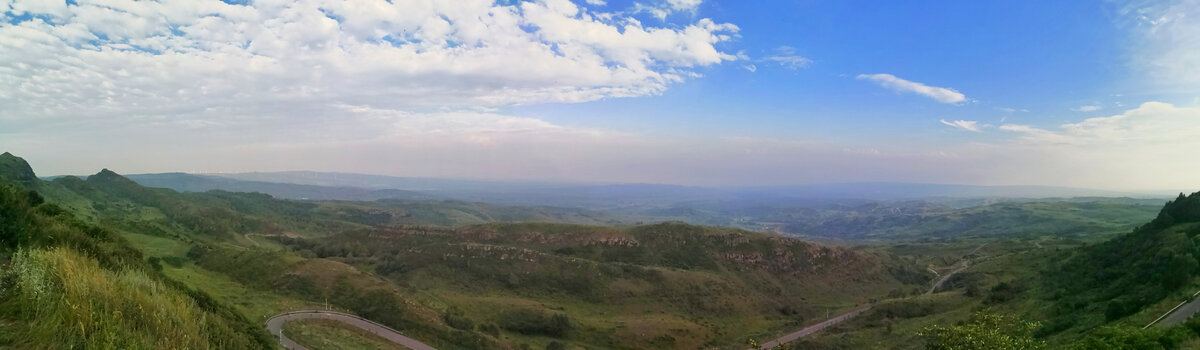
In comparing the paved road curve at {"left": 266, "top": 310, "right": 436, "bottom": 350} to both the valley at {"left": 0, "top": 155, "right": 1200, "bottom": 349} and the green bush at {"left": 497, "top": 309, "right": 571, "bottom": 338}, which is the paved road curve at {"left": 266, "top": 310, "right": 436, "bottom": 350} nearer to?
the valley at {"left": 0, "top": 155, "right": 1200, "bottom": 349}

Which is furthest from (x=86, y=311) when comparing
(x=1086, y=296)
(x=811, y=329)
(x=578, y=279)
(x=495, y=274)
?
(x=495, y=274)

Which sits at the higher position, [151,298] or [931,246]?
[151,298]

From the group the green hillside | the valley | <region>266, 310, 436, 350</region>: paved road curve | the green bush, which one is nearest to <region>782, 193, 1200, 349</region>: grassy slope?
the valley

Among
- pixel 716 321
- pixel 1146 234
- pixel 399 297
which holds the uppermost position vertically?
pixel 1146 234

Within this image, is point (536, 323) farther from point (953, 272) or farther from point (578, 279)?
point (953, 272)

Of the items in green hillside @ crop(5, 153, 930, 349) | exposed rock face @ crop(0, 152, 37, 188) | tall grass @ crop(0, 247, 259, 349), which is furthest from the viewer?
exposed rock face @ crop(0, 152, 37, 188)

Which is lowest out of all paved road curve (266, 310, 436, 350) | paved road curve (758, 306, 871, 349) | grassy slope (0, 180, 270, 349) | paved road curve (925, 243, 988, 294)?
paved road curve (758, 306, 871, 349)

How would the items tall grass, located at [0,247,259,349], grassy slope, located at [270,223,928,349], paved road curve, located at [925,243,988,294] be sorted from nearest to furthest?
tall grass, located at [0,247,259,349], grassy slope, located at [270,223,928,349], paved road curve, located at [925,243,988,294]

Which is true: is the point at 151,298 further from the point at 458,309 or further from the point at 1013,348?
the point at 458,309

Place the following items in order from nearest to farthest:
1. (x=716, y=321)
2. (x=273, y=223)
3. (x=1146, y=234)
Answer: (x=1146, y=234) → (x=716, y=321) → (x=273, y=223)

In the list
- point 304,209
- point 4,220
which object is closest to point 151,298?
point 4,220

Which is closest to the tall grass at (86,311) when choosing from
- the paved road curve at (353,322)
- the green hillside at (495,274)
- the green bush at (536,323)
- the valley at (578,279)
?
the green hillside at (495,274)
